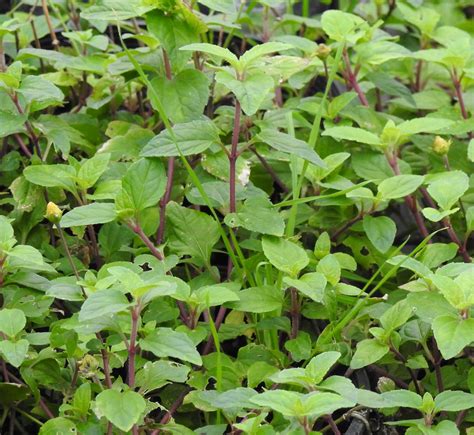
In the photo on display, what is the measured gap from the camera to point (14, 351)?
130cm

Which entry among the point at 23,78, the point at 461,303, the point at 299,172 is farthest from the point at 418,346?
the point at 23,78

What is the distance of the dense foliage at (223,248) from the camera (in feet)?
4.28

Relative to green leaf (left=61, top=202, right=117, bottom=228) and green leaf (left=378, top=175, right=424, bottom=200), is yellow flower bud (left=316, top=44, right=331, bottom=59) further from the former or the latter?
green leaf (left=61, top=202, right=117, bottom=228)

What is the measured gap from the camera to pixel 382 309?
152 centimetres

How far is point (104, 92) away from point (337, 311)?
2.48ft

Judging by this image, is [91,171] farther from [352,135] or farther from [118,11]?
[352,135]

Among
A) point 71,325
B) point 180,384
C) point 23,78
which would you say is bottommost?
point 180,384

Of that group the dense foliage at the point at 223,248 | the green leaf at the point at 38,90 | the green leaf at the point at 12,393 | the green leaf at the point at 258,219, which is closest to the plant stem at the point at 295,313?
the dense foliage at the point at 223,248


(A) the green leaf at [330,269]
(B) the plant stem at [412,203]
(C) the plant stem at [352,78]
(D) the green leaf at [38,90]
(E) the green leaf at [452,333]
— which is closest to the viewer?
(E) the green leaf at [452,333]

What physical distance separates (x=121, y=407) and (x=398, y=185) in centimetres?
68

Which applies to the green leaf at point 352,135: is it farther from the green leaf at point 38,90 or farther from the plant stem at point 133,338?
the plant stem at point 133,338

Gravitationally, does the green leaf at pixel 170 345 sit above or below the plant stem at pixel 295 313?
above

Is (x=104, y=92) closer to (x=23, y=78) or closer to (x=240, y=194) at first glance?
(x=23, y=78)

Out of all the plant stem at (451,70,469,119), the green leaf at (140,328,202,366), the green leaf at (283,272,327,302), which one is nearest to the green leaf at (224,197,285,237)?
the green leaf at (283,272,327,302)
